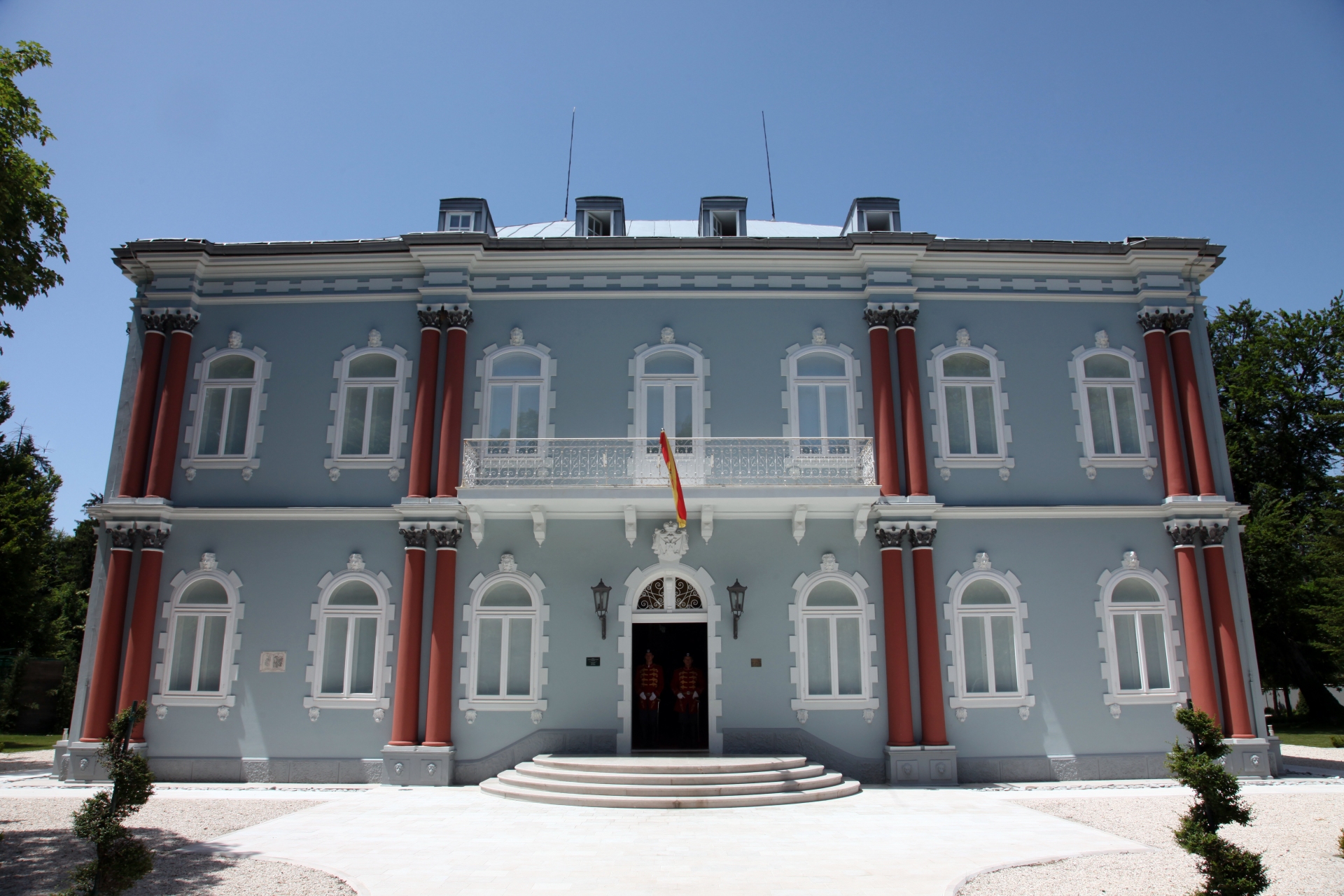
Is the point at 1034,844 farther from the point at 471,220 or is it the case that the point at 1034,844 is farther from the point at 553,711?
the point at 471,220

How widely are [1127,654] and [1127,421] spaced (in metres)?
4.55

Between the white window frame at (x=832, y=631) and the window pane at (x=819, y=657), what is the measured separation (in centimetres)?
8

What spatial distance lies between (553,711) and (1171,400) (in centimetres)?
1332

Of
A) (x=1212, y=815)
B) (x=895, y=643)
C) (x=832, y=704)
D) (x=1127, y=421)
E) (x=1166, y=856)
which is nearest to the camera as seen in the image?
(x=1212, y=815)

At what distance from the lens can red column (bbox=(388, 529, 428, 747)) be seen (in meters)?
14.6

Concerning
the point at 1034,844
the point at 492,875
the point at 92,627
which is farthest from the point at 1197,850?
the point at 92,627

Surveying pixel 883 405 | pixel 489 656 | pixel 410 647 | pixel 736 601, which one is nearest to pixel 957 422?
pixel 883 405

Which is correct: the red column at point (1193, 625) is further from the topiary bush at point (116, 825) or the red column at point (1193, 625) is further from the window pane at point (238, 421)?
the window pane at point (238, 421)

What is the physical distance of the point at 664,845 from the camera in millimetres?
9781

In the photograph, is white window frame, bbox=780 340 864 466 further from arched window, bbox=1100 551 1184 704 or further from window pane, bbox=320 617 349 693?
window pane, bbox=320 617 349 693

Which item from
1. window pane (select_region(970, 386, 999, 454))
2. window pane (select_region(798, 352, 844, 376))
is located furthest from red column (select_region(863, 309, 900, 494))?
window pane (select_region(970, 386, 999, 454))

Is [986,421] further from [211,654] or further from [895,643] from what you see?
[211,654]

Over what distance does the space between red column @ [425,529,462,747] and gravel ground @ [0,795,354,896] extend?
2.29m

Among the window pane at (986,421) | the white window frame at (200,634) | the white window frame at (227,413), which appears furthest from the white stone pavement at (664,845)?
the white window frame at (227,413)
